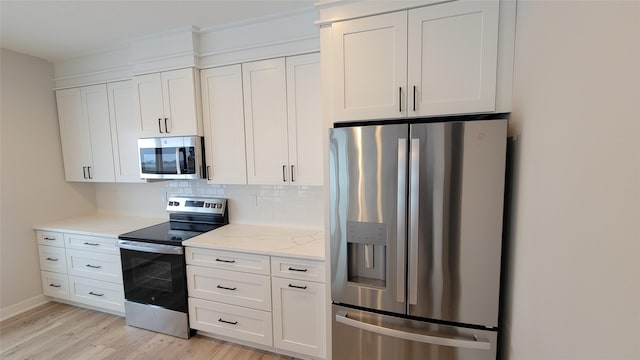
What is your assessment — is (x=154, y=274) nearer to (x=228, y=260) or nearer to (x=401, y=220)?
(x=228, y=260)

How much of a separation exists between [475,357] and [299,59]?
88.1 inches

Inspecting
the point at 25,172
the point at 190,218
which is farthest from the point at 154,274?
the point at 25,172

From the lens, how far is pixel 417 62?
1563 millimetres

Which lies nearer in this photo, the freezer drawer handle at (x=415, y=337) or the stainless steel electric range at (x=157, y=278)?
the freezer drawer handle at (x=415, y=337)

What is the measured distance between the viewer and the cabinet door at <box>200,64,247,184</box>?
245cm

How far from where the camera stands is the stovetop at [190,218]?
103 inches

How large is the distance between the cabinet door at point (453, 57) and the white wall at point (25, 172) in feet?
12.5

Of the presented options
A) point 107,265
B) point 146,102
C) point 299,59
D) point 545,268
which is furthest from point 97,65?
point 545,268

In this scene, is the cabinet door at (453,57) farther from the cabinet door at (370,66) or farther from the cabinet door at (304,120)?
the cabinet door at (304,120)

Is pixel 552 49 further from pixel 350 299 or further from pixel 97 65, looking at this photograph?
pixel 97 65

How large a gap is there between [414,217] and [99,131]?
3.37 m

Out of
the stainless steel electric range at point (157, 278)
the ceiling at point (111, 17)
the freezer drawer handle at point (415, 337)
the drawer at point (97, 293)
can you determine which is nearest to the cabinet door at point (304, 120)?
the ceiling at point (111, 17)

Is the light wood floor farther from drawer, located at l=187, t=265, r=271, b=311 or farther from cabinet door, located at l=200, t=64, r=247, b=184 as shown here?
cabinet door, located at l=200, t=64, r=247, b=184

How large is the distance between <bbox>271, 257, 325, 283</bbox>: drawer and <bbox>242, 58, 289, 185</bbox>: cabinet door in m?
0.68
